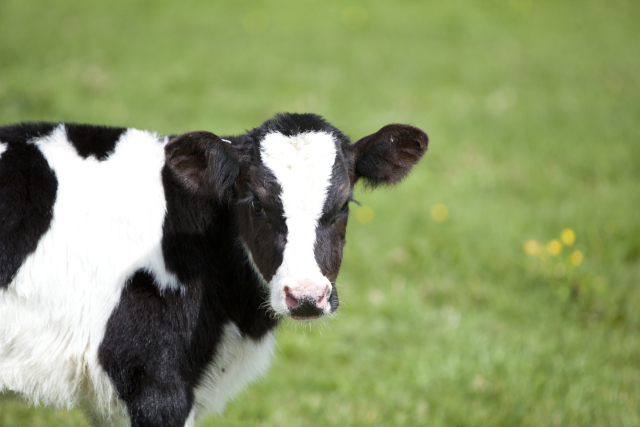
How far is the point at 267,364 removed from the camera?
3529 millimetres

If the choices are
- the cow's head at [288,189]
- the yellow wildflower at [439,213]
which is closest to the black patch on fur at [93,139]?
the cow's head at [288,189]

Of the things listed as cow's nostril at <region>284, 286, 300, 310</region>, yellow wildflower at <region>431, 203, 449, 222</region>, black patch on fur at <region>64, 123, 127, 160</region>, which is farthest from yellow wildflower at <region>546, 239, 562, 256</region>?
black patch on fur at <region>64, 123, 127, 160</region>

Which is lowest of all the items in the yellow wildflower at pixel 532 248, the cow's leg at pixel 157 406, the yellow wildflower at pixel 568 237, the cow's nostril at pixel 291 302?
the cow's leg at pixel 157 406

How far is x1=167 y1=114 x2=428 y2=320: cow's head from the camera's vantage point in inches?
109

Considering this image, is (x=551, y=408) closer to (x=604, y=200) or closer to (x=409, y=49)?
(x=604, y=200)

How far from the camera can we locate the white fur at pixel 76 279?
2932 mm

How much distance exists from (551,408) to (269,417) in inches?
83.9

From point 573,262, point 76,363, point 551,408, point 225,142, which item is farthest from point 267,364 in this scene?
point 573,262

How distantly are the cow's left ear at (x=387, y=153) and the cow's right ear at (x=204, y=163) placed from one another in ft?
2.34

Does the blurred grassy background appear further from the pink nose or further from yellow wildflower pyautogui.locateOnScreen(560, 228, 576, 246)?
the pink nose

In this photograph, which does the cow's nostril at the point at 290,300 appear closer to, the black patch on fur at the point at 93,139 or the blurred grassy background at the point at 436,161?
the black patch on fur at the point at 93,139

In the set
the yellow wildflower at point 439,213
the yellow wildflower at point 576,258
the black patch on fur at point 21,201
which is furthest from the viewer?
the yellow wildflower at point 439,213

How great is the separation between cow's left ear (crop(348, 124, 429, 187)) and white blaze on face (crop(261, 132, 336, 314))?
0.31 m

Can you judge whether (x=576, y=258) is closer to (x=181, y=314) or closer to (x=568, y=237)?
(x=568, y=237)
